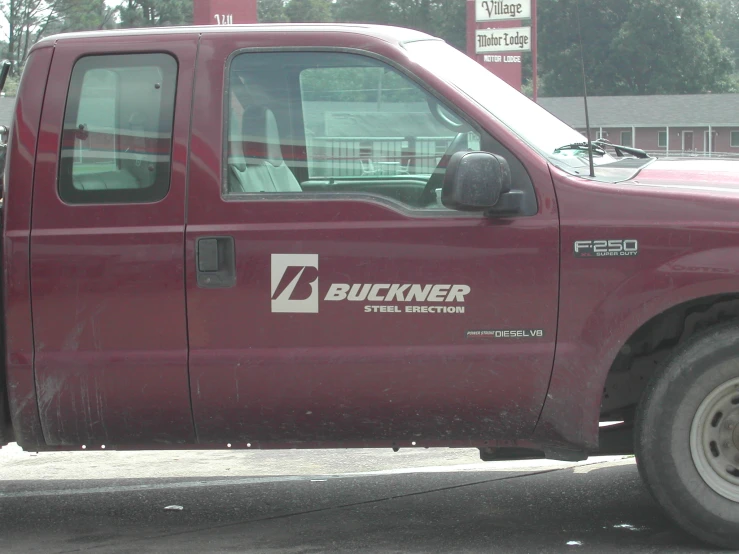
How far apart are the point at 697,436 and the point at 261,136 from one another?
2055mm

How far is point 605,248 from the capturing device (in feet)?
13.1

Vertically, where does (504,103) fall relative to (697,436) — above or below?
above

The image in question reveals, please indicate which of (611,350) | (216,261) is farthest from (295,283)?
(611,350)

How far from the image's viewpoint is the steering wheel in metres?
4.11

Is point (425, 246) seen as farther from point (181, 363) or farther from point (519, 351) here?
point (181, 363)

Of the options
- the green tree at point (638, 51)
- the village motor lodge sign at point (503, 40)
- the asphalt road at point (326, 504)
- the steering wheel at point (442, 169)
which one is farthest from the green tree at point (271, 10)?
the steering wheel at point (442, 169)

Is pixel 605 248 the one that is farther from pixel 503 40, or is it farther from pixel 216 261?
pixel 503 40

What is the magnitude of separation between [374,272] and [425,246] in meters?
0.22

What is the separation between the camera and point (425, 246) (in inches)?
159

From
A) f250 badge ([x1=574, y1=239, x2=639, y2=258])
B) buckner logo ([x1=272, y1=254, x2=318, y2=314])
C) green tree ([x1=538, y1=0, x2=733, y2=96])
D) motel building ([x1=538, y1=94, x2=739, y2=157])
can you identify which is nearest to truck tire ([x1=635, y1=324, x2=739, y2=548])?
f250 badge ([x1=574, y1=239, x2=639, y2=258])

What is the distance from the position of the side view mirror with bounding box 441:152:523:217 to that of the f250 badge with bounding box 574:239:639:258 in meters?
0.31

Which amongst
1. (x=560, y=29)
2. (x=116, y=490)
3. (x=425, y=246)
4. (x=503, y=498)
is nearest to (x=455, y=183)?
(x=425, y=246)

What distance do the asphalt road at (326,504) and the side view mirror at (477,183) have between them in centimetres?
145

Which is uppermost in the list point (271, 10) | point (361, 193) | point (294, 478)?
point (271, 10)
